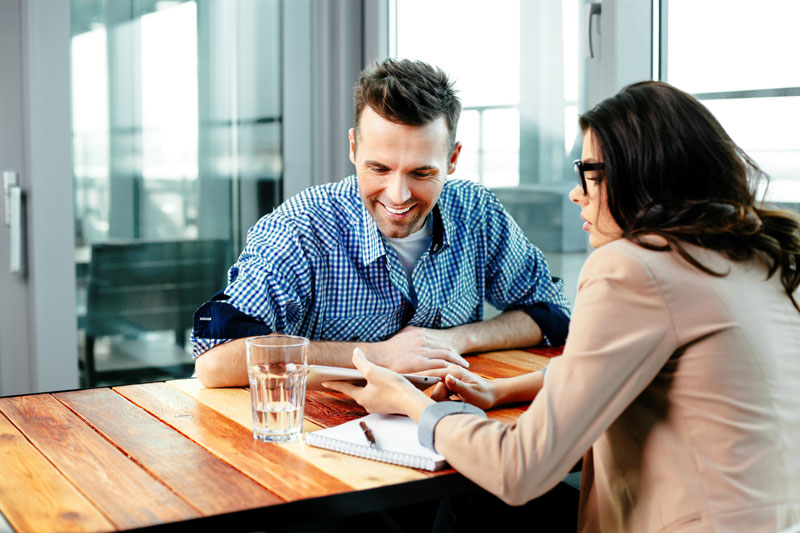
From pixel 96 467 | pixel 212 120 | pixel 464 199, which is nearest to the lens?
pixel 96 467

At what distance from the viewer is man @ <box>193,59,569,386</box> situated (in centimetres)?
174

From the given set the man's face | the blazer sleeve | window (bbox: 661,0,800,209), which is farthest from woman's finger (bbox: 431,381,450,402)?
window (bbox: 661,0,800,209)

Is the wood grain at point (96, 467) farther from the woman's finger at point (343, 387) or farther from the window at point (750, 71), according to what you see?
the window at point (750, 71)

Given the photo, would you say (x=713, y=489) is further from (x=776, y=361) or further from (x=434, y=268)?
(x=434, y=268)

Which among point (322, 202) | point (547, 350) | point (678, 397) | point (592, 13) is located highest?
point (592, 13)

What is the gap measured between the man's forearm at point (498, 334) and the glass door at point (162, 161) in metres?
1.54

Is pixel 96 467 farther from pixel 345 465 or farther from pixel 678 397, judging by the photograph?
pixel 678 397

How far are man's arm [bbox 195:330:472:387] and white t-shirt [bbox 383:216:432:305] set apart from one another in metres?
0.22

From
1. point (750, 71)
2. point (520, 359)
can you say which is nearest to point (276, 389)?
point (520, 359)

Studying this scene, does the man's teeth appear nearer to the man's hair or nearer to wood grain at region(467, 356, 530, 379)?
the man's hair

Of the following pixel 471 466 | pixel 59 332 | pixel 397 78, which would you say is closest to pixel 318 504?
pixel 471 466

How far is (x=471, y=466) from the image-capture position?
3.60 feet

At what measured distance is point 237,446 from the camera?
1.24 metres

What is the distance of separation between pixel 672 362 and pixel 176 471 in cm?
67
